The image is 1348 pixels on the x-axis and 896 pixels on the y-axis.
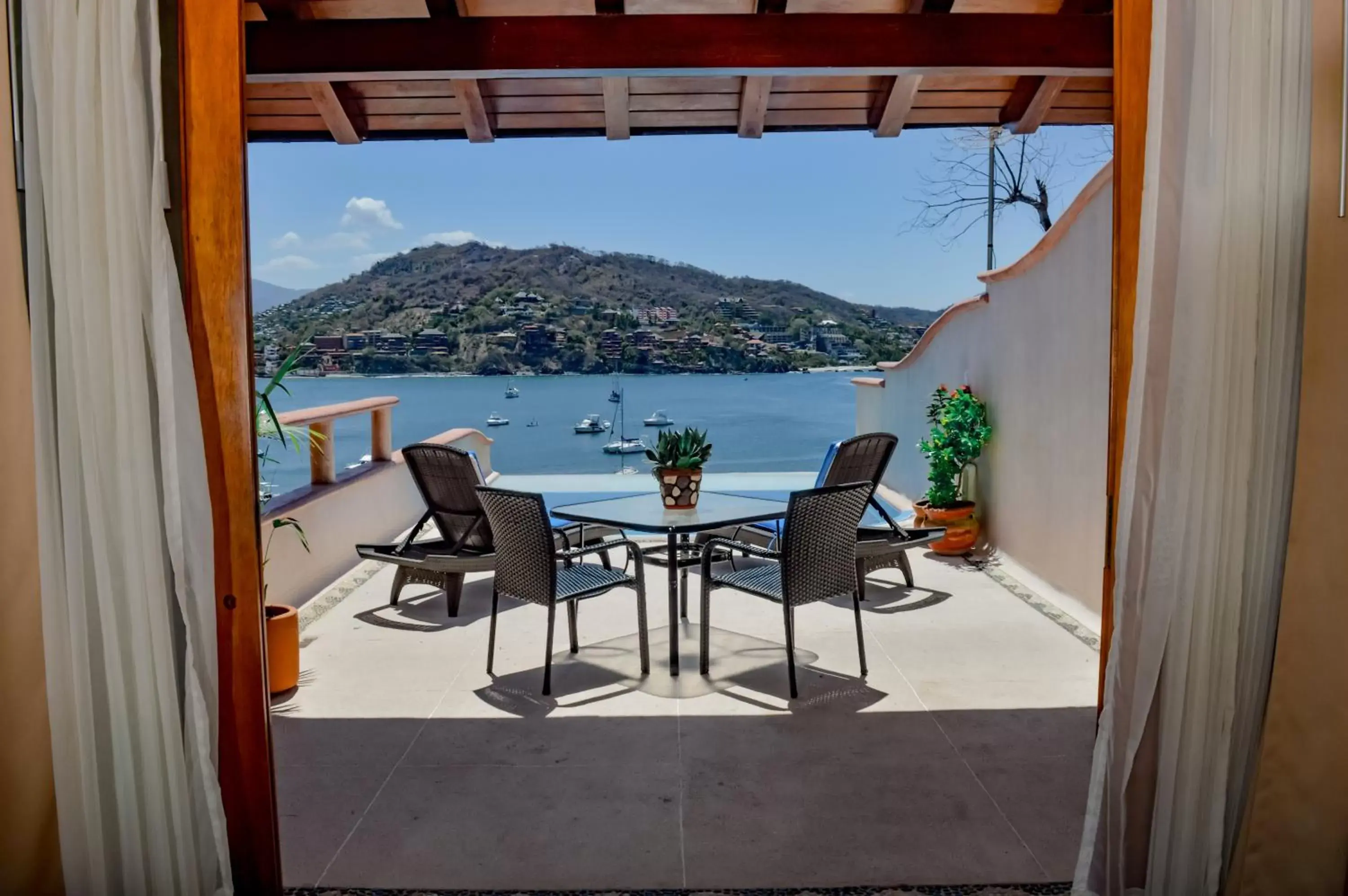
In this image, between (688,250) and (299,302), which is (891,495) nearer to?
(299,302)

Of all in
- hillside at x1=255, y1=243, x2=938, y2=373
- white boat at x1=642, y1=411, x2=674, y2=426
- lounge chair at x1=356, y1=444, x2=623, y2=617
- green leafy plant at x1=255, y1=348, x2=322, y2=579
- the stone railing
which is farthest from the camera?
hillside at x1=255, y1=243, x2=938, y2=373

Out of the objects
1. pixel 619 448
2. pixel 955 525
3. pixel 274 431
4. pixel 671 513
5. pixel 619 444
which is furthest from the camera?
pixel 619 448

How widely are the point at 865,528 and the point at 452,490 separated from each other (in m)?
2.27

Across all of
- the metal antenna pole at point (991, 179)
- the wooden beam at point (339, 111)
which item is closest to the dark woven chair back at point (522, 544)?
the wooden beam at point (339, 111)

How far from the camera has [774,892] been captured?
2.41 m

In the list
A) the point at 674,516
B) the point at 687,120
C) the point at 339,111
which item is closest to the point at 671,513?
the point at 674,516

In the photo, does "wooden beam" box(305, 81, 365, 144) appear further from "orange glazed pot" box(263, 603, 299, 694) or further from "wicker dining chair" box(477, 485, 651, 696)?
"orange glazed pot" box(263, 603, 299, 694)

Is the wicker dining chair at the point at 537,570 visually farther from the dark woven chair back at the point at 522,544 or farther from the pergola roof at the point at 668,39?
the pergola roof at the point at 668,39

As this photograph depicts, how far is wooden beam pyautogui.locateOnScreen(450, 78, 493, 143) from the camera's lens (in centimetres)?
392

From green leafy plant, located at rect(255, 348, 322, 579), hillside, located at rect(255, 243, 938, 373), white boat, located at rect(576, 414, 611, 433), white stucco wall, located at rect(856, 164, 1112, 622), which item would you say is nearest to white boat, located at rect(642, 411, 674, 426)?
white boat, located at rect(576, 414, 611, 433)

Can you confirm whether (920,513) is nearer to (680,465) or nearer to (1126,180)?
(680,465)

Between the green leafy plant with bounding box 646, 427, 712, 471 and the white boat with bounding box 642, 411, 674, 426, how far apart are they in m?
17.7

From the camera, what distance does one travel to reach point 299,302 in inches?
1030

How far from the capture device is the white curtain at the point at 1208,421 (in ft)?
6.16
